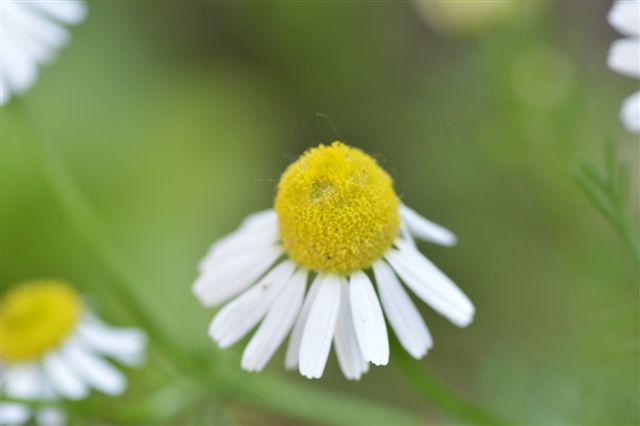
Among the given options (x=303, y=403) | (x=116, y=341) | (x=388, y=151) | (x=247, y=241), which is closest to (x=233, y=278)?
(x=247, y=241)

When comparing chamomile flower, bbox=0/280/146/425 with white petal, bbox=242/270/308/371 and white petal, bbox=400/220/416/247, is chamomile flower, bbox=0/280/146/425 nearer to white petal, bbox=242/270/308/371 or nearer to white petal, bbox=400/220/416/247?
white petal, bbox=242/270/308/371

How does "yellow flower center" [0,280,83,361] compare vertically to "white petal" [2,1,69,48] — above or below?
below

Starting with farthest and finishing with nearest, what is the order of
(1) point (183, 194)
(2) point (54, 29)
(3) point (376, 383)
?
(1) point (183, 194) < (3) point (376, 383) < (2) point (54, 29)

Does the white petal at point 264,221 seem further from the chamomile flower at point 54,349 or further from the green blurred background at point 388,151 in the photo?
the green blurred background at point 388,151

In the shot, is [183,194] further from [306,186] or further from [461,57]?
[306,186]

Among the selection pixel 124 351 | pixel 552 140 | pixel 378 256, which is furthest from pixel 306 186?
pixel 552 140

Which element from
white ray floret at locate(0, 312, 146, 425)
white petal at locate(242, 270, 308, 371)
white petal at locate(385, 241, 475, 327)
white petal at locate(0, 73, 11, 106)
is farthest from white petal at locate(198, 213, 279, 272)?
white ray floret at locate(0, 312, 146, 425)
